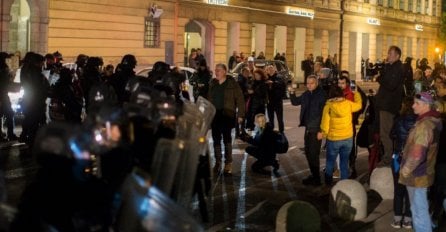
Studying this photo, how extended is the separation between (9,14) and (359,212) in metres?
20.2

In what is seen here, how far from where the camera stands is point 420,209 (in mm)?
7852

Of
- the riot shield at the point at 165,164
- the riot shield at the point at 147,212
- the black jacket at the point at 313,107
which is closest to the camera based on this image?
the riot shield at the point at 147,212

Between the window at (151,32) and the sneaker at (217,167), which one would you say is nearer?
the sneaker at (217,167)

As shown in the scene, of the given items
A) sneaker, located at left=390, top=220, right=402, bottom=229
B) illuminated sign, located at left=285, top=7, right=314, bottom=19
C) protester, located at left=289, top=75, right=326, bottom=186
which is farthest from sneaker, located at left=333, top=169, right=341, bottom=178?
illuminated sign, located at left=285, top=7, right=314, bottom=19

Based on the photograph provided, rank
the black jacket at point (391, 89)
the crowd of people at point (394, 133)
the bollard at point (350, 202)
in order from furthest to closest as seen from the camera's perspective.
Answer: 1. the black jacket at point (391, 89)
2. the bollard at point (350, 202)
3. the crowd of people at point (394, 133)

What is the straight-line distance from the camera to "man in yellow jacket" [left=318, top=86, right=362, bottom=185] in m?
10.5

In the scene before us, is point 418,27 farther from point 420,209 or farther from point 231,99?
point 420,209

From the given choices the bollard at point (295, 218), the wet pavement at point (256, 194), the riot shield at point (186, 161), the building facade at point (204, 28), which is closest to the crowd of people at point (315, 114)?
the riot shield at point (186, 161)

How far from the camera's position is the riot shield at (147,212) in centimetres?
372

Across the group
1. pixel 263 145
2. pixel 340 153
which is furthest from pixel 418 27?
pixel 340 153

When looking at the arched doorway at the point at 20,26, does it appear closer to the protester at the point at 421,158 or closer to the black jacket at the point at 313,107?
the black jacket at the point at 313,107

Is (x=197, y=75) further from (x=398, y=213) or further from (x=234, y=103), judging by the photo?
(x=398, y=213)

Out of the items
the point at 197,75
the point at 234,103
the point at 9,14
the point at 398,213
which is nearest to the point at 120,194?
the point at 398,213

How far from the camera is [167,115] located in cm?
599
